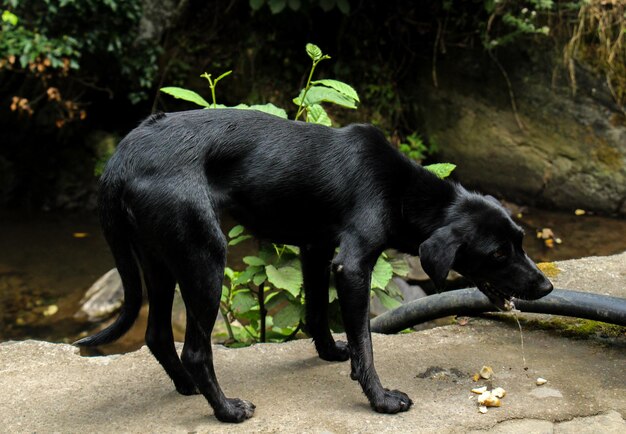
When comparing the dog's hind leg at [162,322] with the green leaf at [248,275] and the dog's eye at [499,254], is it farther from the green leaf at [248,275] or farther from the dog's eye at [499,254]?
the dog's eye at [499,254]

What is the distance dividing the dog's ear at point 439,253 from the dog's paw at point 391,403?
0.48 meters

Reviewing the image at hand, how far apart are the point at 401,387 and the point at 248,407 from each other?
0.69 metres

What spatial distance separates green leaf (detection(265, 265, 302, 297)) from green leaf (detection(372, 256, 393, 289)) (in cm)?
39

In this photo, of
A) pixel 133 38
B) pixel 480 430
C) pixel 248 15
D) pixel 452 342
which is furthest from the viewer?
pixel 248 15

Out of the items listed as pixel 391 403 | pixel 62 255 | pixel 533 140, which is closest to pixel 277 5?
pixel 533 140

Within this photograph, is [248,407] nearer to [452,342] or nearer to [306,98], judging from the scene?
[452,342]

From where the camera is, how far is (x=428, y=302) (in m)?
4.18

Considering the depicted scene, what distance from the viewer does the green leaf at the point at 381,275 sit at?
4043mm

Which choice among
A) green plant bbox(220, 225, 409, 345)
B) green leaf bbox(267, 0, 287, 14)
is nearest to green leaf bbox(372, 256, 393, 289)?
green plant bbox(220, 225, 409, 345)

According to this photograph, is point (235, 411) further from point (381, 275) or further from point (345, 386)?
point (381, 275)

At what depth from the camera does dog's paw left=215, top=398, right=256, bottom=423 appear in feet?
10.4

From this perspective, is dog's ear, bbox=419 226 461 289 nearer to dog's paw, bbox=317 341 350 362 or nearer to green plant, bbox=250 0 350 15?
dog's paw, bbox=317 341 350 362

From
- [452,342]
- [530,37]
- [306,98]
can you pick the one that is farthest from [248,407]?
[530,37]

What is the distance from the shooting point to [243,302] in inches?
172
